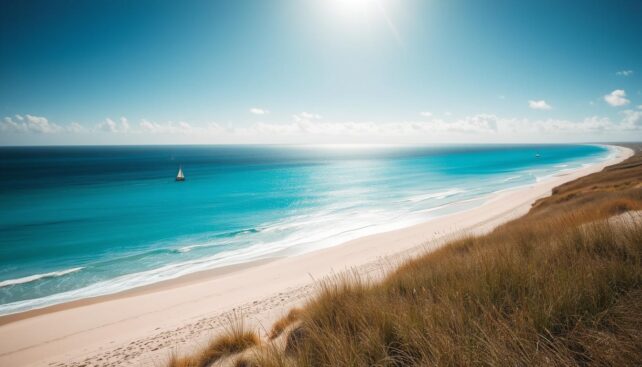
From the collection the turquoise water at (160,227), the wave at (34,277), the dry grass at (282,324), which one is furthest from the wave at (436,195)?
the wave at (34,277)

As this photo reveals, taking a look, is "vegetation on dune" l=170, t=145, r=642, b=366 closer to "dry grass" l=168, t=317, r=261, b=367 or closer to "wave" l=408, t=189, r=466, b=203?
"dry grass" l=168, t=317, r=261, b=367

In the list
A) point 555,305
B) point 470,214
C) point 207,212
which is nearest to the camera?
point 555,305

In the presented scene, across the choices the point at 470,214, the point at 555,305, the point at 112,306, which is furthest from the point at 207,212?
the point at 555,305

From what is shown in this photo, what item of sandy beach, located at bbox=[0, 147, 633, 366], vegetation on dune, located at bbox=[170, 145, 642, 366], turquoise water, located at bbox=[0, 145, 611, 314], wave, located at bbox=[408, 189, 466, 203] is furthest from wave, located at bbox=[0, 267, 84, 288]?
wave, located at bbox=[408, 189, 466, 203]

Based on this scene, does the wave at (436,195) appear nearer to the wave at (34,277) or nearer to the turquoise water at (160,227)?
the turquoise water at (160,227)

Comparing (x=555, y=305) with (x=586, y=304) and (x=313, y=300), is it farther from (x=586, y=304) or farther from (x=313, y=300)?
(x=313, y=300)
